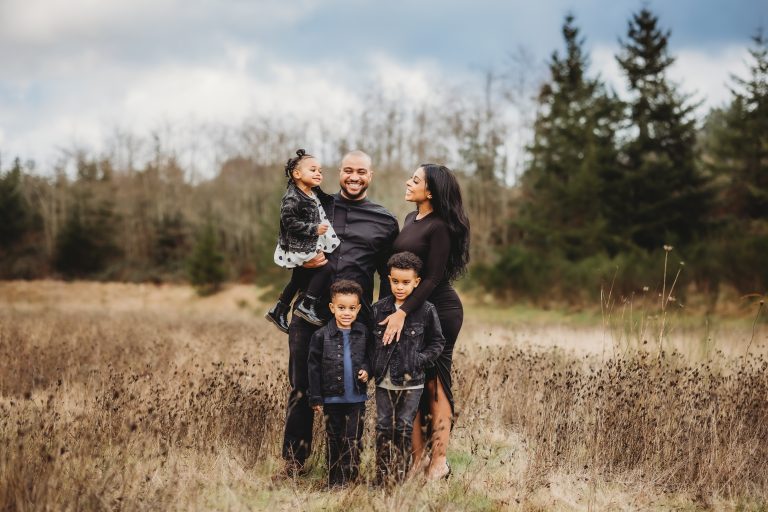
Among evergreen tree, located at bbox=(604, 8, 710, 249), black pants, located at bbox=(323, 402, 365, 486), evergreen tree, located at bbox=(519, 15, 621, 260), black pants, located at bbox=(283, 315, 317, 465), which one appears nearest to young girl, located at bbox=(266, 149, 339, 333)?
black pants, located at bbox=(283, 315, 317, 465)

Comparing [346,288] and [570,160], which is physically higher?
[570,160]

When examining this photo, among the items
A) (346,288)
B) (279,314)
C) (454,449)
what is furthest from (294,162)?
(454,449)

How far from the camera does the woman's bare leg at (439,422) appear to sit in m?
4.50

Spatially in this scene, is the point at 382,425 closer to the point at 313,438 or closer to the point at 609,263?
the point at 313,438

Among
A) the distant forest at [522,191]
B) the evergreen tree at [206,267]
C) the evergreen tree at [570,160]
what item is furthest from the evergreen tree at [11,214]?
the evergreen tree at [570,160]

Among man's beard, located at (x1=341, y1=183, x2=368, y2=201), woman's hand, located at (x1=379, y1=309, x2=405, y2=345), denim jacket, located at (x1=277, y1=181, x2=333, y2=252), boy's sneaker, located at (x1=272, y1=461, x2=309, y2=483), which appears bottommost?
boy's sneaker, located at (x1=272, y1=461, x2=309, y2=483)

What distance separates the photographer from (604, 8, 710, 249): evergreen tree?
1006 inches

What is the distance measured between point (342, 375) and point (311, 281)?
719 millimetres

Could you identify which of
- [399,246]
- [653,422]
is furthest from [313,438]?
[653,422]

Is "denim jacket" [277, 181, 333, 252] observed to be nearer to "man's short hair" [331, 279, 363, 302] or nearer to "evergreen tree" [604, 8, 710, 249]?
"man's short hair" [331, 279, 363, 302]

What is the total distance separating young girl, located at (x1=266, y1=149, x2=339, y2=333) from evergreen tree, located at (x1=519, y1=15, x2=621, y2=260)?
23.9 m

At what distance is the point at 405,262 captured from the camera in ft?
13.5

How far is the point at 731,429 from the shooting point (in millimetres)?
4984

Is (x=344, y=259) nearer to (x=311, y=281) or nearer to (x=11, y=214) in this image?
(x=311, y=281)
